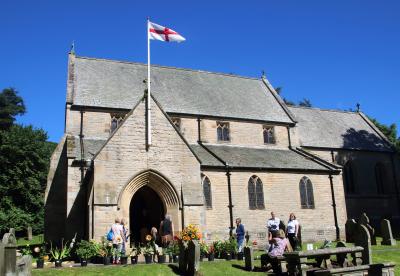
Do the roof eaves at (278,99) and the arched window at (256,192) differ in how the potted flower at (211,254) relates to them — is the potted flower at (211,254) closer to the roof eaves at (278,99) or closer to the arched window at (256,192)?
the arched window at (256,192)

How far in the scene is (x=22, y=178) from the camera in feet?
148

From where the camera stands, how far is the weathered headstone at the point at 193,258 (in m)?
15.2

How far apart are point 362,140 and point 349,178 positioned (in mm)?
5008

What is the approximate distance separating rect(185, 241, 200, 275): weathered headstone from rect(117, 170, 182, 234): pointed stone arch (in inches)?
235

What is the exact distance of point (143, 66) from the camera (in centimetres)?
3688

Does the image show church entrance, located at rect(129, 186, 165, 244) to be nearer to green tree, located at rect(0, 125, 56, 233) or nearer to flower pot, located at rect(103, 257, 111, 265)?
flower pot, located at rect(103, 257, 111, 265)

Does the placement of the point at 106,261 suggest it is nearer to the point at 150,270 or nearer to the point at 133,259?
the point at 133,259

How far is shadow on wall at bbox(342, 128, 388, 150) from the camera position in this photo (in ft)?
129

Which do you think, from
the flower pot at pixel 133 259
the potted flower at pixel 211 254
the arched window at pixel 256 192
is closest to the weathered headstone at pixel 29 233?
the arched window at pixel 256 192

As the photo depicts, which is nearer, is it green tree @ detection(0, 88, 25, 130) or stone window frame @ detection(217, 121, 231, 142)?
stone window frame @ detection(217, 121, 231, 142)

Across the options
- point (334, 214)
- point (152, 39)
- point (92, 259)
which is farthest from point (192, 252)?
point (334, 214)

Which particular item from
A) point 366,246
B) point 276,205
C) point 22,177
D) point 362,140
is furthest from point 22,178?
point 366,246

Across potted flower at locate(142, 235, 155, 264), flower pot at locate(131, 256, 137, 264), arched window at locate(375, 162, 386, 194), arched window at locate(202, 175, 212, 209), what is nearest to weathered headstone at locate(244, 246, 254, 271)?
potted flower at locate(142, 235, 155, 264)

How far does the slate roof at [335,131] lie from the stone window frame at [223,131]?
7.55 metres
